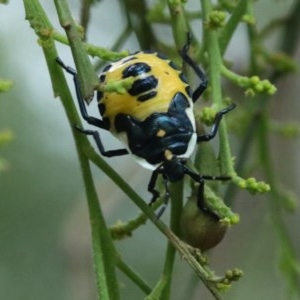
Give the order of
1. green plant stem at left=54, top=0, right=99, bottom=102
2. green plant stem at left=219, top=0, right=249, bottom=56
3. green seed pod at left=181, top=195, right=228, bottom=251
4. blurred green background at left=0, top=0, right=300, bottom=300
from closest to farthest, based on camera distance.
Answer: green plant stem at left=54, top=0, right=99, bottom=102
green seed pod at left=181, top=195, right=228, bottom=251
green plant stem at left=219, top=0, right=249, bottom=56
blurred green background at left=0, top=0, right=300, bottom=300

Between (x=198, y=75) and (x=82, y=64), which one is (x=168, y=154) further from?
(x=82, y=64)

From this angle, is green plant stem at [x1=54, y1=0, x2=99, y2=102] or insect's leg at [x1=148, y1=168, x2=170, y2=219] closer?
green plant stem at [x1=54, y1=0, x2=99, y2=102]

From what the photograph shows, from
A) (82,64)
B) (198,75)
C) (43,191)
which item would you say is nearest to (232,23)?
(198,75)

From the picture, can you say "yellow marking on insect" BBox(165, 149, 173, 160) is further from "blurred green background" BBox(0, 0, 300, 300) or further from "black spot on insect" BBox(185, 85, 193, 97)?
"blurred green background" BBox(0, 0, 300, 300)

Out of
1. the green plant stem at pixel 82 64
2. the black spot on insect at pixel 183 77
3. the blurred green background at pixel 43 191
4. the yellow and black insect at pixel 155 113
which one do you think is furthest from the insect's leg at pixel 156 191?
the blurred green background at pixel 43 191

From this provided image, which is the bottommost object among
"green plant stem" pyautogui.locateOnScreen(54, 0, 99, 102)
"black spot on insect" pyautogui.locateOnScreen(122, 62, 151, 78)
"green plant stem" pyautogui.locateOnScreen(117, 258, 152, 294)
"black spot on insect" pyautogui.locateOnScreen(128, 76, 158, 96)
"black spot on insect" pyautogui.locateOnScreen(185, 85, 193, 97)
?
"green plant stem" pyautogui.locateOnScreen(117, 258, 152, 294)

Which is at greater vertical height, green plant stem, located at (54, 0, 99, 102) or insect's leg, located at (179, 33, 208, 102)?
green plant stem, located at (54, 0, 99, 102)

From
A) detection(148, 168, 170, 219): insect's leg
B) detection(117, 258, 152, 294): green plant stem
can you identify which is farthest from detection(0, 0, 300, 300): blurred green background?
detection(117, 258, 152, 294): green plant stem

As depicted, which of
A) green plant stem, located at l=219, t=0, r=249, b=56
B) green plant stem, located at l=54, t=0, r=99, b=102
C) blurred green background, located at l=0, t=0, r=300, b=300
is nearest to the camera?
green plant stem, located at l=54, t=0, r=99, b=102
